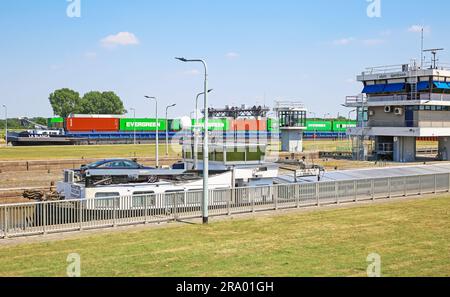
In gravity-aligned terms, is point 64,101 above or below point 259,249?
above

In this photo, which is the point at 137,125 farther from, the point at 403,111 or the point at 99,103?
the point at 99,103

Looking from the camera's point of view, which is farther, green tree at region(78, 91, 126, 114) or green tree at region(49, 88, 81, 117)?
green tree at region(78, 91, 126, 114)

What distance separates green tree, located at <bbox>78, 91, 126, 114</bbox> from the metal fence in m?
167

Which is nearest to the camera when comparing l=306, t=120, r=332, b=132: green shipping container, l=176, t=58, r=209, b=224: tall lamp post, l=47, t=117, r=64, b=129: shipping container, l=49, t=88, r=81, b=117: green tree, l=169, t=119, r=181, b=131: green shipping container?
l=176, t=58, r=209, b=224: tall lamp post

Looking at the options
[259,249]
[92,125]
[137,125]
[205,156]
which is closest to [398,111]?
[205,156]

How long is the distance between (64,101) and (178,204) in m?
171

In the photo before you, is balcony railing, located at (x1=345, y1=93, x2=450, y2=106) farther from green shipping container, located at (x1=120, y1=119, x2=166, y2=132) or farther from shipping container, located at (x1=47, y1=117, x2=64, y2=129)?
shipping container, located at (x1=47, y1=117, x2=64, y2=129)

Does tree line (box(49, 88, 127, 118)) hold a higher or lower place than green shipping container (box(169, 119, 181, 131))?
higher

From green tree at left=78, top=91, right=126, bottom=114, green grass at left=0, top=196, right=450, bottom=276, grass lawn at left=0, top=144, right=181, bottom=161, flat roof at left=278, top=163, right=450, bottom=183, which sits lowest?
green grass at left=0, top=196, right=450, bottom=276

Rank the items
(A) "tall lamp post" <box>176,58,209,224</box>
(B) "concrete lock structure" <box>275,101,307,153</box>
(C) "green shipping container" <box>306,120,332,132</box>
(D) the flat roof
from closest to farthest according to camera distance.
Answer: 1. (A) "tall lamp post" <box>176,58,209,224</box>
2. (D) the flat roof
3. (B) "concrete lock structure" <box>275,101,307,153</box>
4. (C) "green shipping container" <box>306,120,332,132</box>

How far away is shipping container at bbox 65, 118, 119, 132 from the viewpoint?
9175 cm

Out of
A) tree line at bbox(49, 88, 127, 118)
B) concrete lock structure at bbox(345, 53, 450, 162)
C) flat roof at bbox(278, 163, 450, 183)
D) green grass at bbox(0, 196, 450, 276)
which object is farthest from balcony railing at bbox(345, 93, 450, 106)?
tree line at bbox(49, 88, 127, 118)

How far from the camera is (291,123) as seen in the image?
6881 cm
